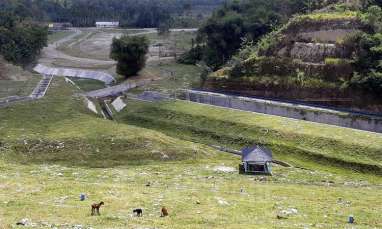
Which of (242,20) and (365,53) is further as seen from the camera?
(242,20)

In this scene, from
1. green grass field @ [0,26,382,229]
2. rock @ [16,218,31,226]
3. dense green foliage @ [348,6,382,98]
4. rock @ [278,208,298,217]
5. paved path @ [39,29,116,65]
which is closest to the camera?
rock @ [16,218,31,226]

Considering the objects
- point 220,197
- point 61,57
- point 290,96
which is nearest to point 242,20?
point 290,96

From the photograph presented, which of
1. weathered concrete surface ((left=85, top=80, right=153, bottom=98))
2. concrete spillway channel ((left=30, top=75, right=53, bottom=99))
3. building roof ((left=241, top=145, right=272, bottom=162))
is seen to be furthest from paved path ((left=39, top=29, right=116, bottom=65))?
building roof ((left=241, top=145, right=272, bottom=162))

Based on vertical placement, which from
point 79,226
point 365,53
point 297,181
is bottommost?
point 297,181

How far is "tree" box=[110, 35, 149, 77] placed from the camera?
8069 centimetres

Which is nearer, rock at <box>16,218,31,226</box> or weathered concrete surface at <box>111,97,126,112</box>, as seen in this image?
rock at <box>16,218,31,226</box>

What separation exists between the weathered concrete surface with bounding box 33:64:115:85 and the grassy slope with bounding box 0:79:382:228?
24088mm

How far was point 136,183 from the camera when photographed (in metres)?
37.3

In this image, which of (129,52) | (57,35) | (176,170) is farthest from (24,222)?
(57,35)

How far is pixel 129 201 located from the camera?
29.5 m

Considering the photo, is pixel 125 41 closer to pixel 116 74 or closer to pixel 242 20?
pixel 116 74

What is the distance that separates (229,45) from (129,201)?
64.3 m

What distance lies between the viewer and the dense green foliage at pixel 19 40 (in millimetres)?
98231

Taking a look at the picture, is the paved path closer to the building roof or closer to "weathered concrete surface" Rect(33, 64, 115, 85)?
"weathered concrete surface" Rect(33, 64, 115, 85)
